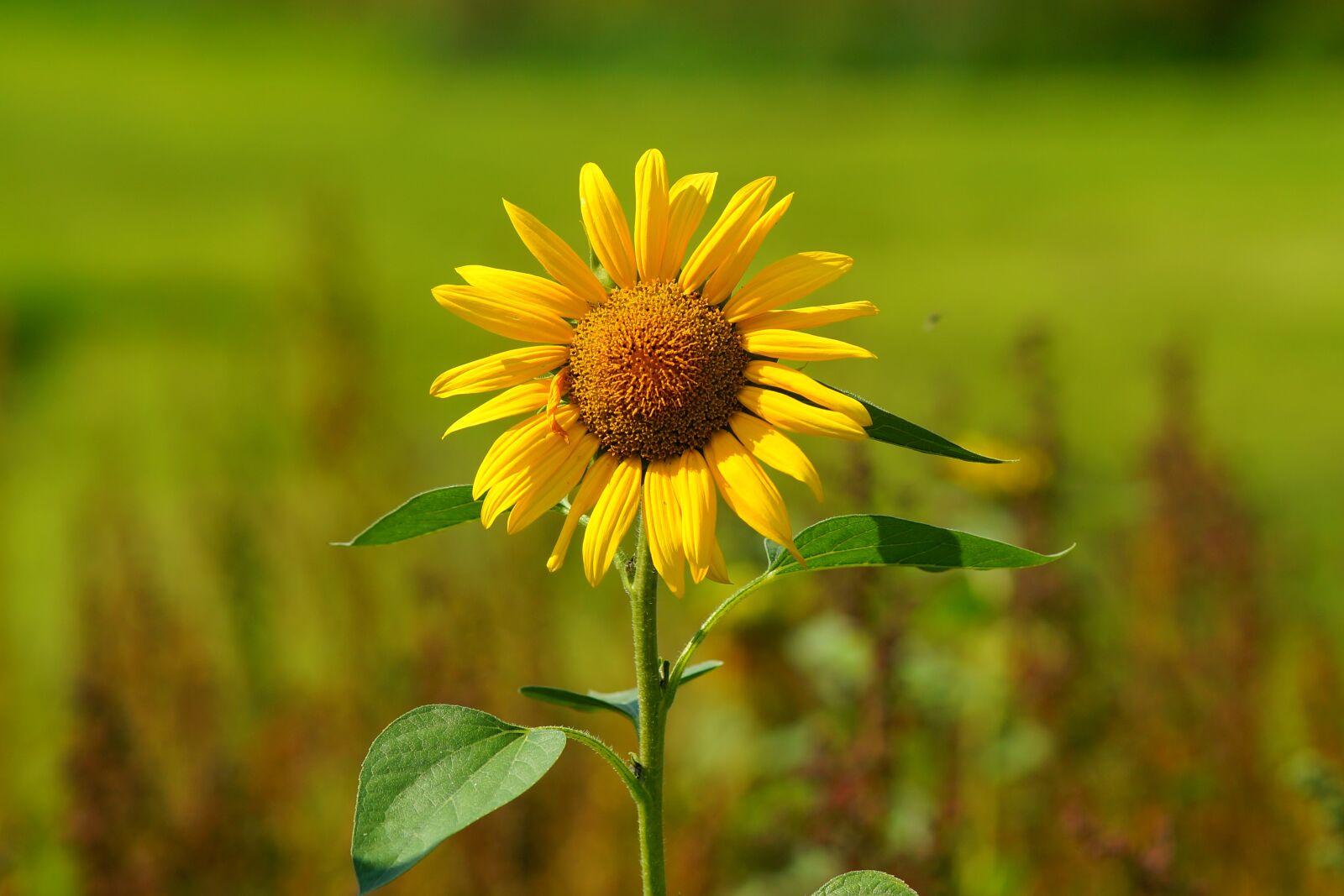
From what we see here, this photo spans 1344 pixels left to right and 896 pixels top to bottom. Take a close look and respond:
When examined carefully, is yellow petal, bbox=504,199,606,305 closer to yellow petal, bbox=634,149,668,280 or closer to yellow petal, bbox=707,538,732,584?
yellow petal, bbox=634,149,668,280

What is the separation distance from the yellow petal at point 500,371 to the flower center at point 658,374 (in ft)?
0.06

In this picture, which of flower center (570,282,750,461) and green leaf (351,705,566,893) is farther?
flower center (570,282,750,461)

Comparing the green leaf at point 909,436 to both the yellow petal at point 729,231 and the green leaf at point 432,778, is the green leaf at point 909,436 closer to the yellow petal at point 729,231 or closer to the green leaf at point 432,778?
the yellow petal at point 729,231

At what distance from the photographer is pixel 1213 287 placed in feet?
18.1

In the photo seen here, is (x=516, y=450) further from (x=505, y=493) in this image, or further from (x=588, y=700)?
(x=588, y=700)

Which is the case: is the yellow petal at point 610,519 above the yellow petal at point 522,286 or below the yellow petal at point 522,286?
below

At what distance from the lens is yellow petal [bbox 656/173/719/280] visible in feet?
2.38

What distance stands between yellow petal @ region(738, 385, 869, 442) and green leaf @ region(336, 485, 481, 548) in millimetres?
175

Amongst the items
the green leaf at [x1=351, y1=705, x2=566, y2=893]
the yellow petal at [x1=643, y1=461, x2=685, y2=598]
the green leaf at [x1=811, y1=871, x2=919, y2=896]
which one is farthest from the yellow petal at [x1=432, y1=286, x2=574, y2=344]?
the green leaf at [x1=811, y1=871, x2=919, y2=896]

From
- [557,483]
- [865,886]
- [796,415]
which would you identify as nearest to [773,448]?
[796,415]

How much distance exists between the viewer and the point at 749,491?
26.7 inches

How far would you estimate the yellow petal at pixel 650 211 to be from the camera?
0.71 metres

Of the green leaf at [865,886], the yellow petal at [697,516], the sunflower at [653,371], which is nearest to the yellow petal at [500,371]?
the sunflower at [653,371]

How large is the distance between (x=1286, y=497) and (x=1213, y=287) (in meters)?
2.04
